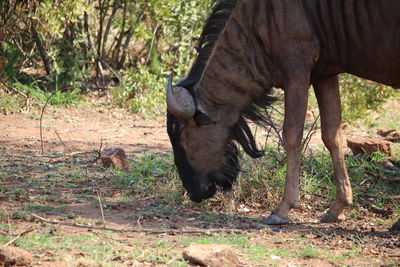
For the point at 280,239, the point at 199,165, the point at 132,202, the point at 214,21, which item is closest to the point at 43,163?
the point at 132,202

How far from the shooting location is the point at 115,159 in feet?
23.1

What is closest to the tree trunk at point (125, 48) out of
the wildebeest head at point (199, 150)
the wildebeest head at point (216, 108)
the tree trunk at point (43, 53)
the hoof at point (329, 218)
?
the tree trunk at point (43, 53)

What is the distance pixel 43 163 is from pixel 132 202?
5.41 ft

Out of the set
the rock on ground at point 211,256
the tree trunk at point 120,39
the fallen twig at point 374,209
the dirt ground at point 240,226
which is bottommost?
the dirt ground at point 240,226

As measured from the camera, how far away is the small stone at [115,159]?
704 centimetres

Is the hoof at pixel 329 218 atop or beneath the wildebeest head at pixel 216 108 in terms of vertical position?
beneath

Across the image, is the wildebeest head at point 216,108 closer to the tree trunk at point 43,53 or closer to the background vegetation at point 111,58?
the background vegetation at point 111,58

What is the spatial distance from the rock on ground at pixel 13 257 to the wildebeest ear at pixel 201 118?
233cm

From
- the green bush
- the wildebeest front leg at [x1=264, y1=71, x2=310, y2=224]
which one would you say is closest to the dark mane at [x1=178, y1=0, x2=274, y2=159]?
the wildebeest front leg at [x1=264, y1=71, x2=310, y2=224]

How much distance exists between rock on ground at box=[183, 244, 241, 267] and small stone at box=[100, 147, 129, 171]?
3.03 m

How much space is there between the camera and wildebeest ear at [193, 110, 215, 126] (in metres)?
5.79

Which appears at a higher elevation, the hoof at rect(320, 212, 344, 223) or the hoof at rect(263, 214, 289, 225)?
the hoof at rect(320, 212, 344, 223)

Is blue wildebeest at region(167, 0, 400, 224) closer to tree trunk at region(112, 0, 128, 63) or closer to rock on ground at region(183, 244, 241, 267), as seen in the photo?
rock on ground at region(183, 244, 241, 267)

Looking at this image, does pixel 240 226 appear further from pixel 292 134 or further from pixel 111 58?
pixel 111 58
